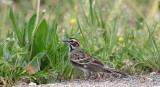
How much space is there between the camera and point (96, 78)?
5621 millimetres

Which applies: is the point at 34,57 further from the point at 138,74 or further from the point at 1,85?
the point at 138,74

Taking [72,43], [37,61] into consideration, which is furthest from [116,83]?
[72,43]

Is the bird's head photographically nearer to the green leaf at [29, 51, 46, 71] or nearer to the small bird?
the small bird

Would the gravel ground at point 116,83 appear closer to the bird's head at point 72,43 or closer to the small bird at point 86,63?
the small bird at point 86,63

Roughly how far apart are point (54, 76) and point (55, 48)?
54 cm

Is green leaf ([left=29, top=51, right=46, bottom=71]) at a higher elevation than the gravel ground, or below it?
higher

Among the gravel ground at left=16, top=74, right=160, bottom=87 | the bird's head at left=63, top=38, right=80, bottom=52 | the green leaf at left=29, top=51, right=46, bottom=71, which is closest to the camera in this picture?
the gravel ground at left=16, top=74, right=160, bottom=87

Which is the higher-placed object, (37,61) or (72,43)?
(72,43)

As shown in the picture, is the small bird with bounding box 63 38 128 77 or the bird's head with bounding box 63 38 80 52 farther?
the bird's head with bounding box 63 38 80 52

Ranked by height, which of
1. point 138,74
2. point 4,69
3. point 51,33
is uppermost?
point 51,33

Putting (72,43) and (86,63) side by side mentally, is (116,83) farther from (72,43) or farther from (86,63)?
(72,43)

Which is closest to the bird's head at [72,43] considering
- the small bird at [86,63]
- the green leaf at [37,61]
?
the small bird at [86,63]

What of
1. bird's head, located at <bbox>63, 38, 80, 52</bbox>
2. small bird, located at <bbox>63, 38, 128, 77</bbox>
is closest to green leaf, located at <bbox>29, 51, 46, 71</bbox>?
small bird, located at <bbox>63, 38, 128, 77</bbox>

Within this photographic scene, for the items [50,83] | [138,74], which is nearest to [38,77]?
[50,83]
